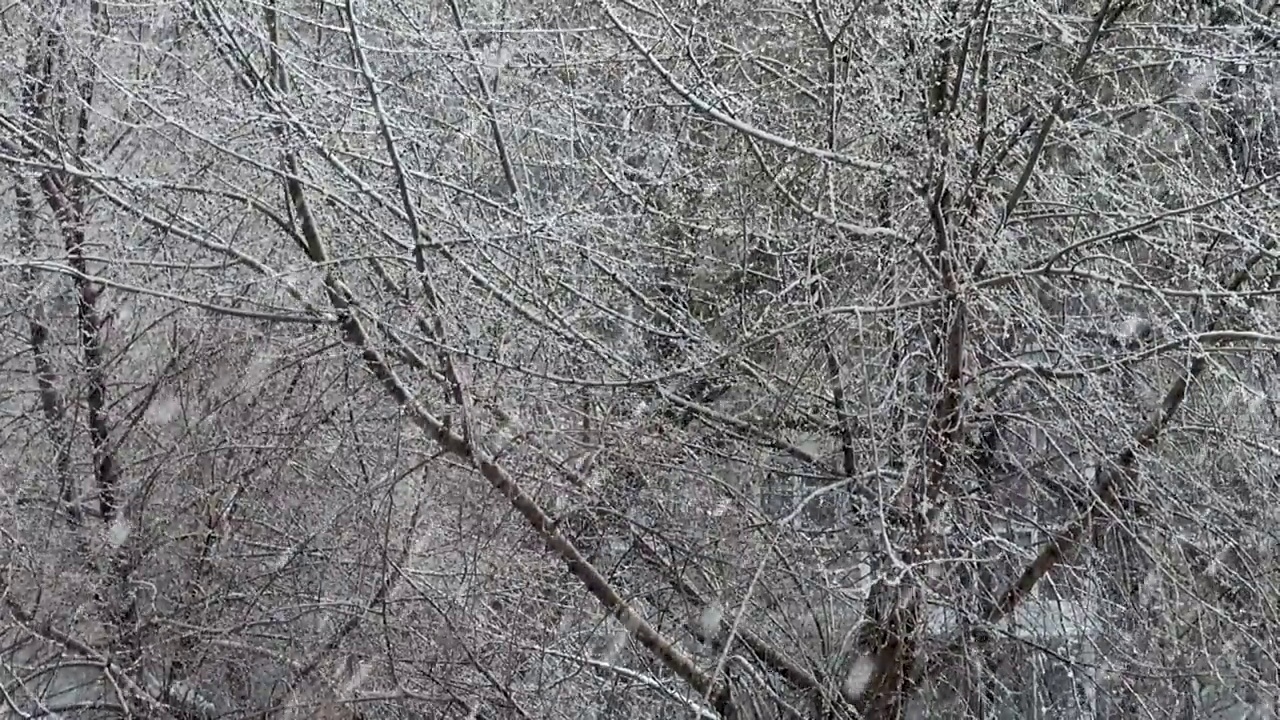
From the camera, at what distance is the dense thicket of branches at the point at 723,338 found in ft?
10.7

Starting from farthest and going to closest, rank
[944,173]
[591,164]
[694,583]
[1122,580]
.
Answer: [591,164] < [694,583] < [1122,580] < [944,173]

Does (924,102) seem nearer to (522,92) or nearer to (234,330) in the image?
(522,92)

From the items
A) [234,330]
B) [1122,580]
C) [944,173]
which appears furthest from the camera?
[234,330]

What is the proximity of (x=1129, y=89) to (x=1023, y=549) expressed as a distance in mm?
1277

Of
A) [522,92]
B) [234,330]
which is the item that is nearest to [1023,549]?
[522,92]

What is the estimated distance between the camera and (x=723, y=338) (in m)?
3.80

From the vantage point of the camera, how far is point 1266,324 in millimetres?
3283

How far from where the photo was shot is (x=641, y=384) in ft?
11.6

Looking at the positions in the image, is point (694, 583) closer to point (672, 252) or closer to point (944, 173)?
point (672, 252)

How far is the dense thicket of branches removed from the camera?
10.7ft

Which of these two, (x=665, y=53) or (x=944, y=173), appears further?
(x=665, y=53)

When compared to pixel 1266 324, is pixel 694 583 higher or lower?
lower

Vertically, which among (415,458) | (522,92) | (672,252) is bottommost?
(415,458)

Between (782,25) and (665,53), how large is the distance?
13.5 inches
